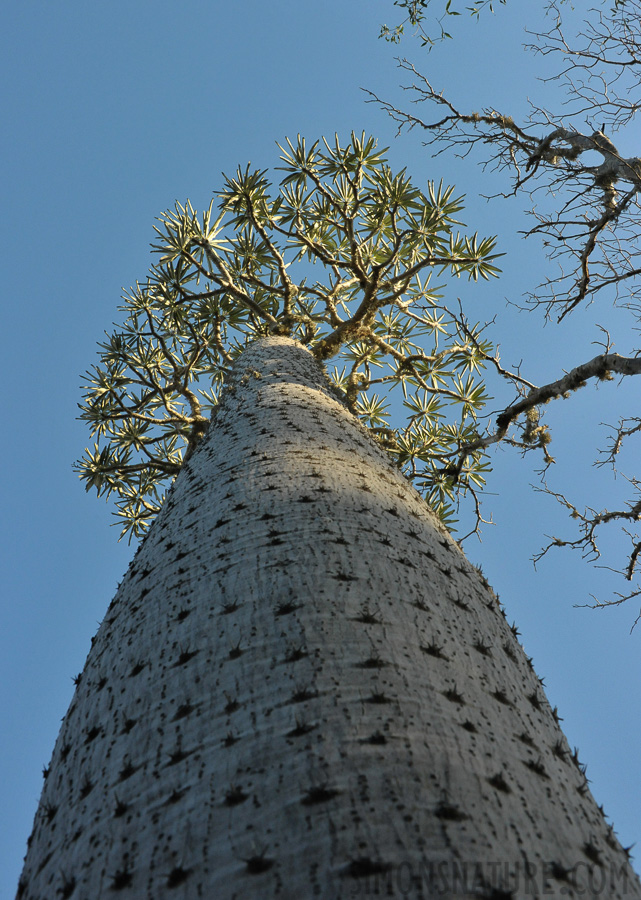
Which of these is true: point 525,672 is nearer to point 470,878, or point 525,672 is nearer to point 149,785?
point 470,878

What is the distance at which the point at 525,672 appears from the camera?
1.95 meters

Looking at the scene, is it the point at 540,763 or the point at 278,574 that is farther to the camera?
the point at 278,574

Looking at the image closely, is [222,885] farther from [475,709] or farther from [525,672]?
[525,672]

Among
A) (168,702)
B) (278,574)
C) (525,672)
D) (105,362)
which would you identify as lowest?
(168,702)

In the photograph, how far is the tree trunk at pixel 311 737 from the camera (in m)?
1.06

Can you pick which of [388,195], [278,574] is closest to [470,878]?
[278,574]

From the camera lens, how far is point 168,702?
1.50 m

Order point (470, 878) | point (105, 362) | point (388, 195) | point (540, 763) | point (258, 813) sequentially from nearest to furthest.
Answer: point (470, 878) < point (258, 813) < point (540, 763) < point (388, 195) < point (105, 362)

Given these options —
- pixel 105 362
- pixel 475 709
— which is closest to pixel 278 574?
pixel 475 709

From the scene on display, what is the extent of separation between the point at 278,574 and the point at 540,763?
84 cm

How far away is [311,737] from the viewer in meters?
1.26

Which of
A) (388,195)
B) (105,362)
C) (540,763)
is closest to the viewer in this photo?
(540,763)

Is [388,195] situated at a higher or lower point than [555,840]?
higher

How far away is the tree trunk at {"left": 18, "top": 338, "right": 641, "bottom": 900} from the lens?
3.49ft
